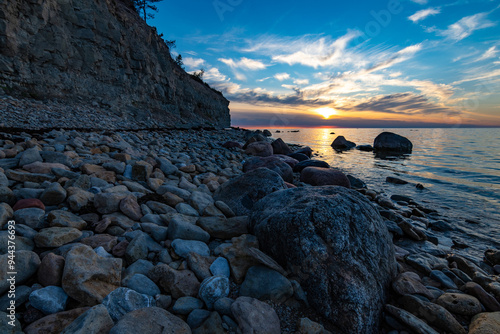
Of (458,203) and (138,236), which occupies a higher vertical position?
(138,236)

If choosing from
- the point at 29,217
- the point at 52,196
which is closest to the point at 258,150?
the point at 52,196

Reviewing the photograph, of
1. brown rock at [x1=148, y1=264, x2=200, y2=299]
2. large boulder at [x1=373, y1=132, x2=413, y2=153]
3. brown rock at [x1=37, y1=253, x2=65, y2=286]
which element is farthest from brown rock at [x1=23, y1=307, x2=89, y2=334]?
large boulder at [x1=373, y1=132, x2=413, y2=153]

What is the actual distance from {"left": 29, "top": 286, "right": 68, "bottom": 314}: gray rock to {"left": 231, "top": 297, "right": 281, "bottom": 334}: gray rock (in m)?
1.16

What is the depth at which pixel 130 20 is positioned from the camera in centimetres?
1934

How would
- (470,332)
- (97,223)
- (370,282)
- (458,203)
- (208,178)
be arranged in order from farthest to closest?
(458,203), (208,178), (97,223), (370,282), (470,332)

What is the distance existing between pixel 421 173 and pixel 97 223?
525 inches

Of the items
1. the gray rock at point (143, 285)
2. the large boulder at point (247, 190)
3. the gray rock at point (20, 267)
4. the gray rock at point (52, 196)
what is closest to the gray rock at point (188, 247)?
the gray rock at point (143, 285)

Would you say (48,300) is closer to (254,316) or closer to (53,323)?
(53,323)

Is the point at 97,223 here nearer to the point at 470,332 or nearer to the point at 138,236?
the point at 138,236

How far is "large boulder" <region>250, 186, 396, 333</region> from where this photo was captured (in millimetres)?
1795

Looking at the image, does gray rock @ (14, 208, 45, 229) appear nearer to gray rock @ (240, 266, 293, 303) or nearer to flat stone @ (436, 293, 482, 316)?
gray rock @ (240, 266, 293, 303)

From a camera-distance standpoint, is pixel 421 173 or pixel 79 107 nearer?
pixel 421 173

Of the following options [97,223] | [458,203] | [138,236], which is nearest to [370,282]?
[138,236]

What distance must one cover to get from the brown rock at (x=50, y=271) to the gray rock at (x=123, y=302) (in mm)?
414
